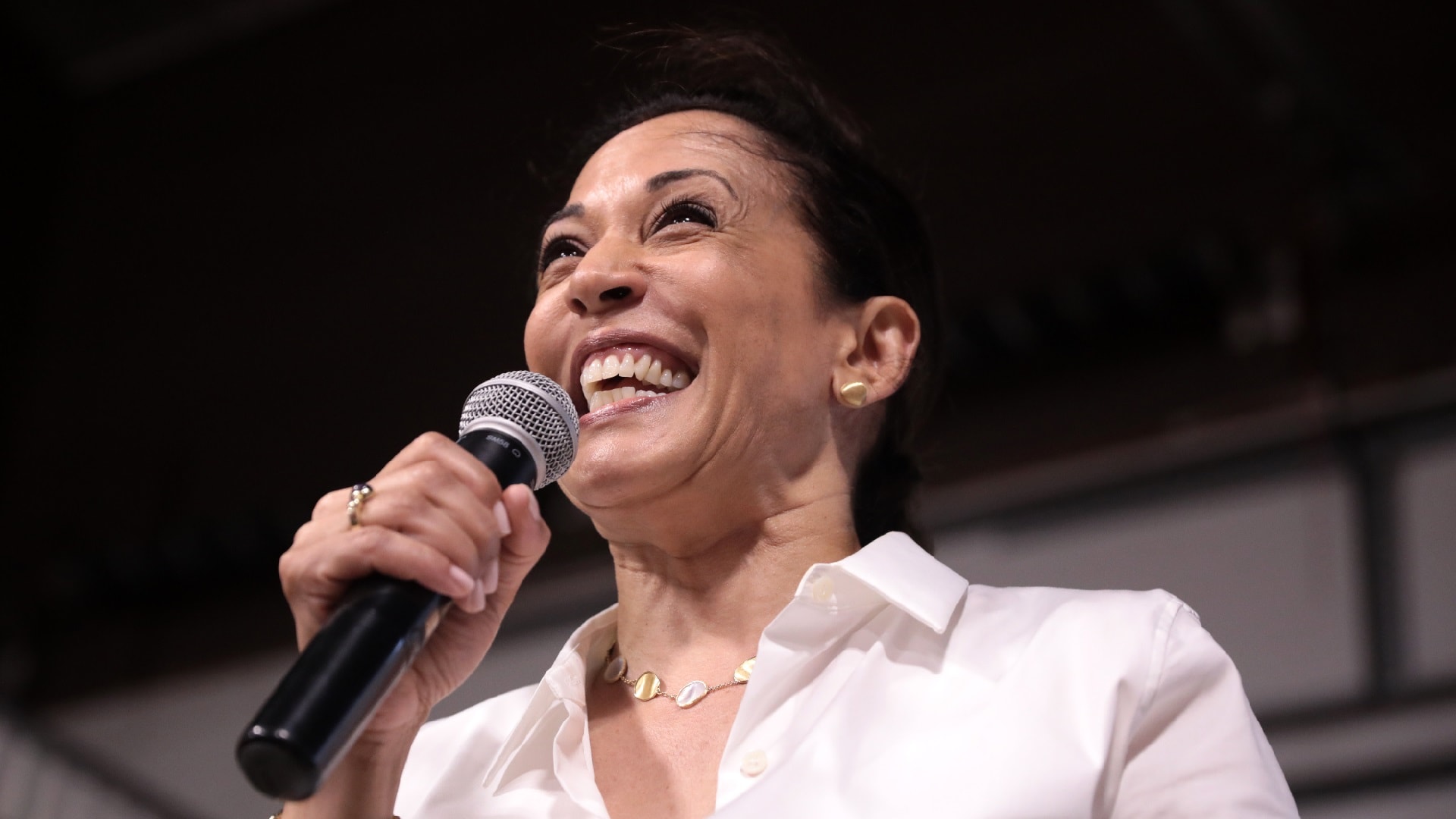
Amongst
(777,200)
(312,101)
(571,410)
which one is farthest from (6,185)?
(571,410)

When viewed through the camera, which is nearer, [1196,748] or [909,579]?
[1196,748]

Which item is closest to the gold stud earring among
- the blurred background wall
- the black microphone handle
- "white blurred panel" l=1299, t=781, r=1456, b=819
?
the blurred background wall

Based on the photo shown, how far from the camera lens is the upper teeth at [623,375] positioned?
1.42 m

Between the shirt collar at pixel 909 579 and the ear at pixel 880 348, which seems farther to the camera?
the ear at pixel 880 348

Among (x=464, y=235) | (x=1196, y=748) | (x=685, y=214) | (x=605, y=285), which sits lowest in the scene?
(x=1196, y=748)

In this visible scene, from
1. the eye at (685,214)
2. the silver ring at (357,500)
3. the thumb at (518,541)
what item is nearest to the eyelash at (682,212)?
the eye at (685,214)

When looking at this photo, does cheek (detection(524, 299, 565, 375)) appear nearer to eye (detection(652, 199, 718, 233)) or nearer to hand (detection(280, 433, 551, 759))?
eye (detection(652, 199, 718, 233))

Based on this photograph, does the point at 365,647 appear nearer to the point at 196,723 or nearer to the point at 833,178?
the point at 833,178

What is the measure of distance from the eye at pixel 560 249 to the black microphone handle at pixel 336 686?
0.71 meters

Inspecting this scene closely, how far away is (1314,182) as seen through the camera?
2773mm

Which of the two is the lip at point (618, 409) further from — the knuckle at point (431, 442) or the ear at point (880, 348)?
the knuckle at point (431, 442)

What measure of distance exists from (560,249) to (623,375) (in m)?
0.26

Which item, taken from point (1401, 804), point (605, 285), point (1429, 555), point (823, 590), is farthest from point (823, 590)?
point (1429, 555)

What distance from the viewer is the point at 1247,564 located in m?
2.22
